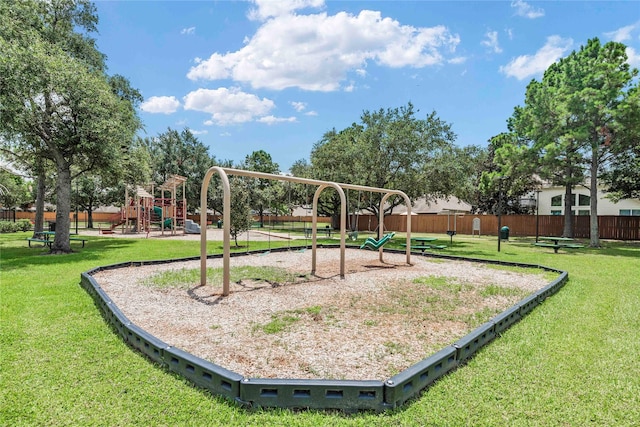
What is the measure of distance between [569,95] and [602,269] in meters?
11.6

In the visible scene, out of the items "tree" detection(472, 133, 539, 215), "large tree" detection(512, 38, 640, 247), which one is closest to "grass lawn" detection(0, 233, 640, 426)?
"tree" detection(472, 133, 539, 215)

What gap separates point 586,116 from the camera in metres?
17.6

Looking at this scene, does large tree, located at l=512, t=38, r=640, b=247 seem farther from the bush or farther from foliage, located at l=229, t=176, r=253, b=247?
the bush

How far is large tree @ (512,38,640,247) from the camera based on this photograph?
54.6 feet

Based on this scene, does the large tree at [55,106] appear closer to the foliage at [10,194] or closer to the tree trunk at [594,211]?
the tree trunk at [594,211]

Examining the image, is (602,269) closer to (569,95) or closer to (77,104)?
(569,95)

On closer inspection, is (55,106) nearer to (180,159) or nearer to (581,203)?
(180,159)

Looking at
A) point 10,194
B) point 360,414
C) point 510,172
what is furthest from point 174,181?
point 360,414

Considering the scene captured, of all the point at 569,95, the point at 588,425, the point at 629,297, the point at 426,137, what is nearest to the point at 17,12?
the point at 426,137

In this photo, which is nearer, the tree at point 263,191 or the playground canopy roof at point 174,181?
the playground canopy roof at point 174,181

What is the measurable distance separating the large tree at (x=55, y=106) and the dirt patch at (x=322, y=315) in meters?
6.14

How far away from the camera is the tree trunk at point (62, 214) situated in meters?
12.7

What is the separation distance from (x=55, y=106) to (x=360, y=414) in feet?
47.4

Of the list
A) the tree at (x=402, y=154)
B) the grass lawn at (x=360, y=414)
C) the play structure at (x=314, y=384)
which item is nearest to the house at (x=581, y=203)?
the tree at (x=402, y=154)
